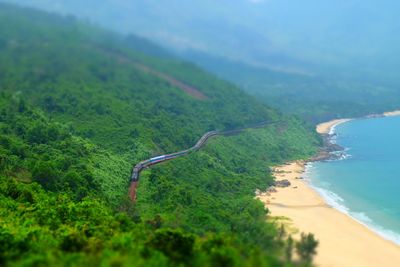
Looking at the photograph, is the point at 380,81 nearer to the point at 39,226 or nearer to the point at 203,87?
the point at 203,87

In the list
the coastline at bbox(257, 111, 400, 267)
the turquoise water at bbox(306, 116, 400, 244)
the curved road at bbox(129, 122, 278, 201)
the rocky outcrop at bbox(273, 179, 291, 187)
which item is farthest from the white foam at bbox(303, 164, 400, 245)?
the curved road at bbox(129, 122, 278, 201)

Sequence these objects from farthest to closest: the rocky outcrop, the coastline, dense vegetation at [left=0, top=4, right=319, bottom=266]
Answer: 1. the rocky outcrop
2. the coastline
3. dense vegetation at [left=0, top=4, right=319, bottom=266]

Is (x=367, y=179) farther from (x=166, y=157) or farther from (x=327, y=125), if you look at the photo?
(x=327, y=125)

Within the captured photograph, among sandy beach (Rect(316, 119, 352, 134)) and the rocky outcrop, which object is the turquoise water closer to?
the rocky outcrop

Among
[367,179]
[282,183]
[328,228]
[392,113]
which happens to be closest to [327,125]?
[392,113]

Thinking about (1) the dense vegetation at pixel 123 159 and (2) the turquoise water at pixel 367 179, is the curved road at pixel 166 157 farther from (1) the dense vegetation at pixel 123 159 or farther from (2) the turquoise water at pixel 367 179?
(2) the turquoise water at pixel 367 179
